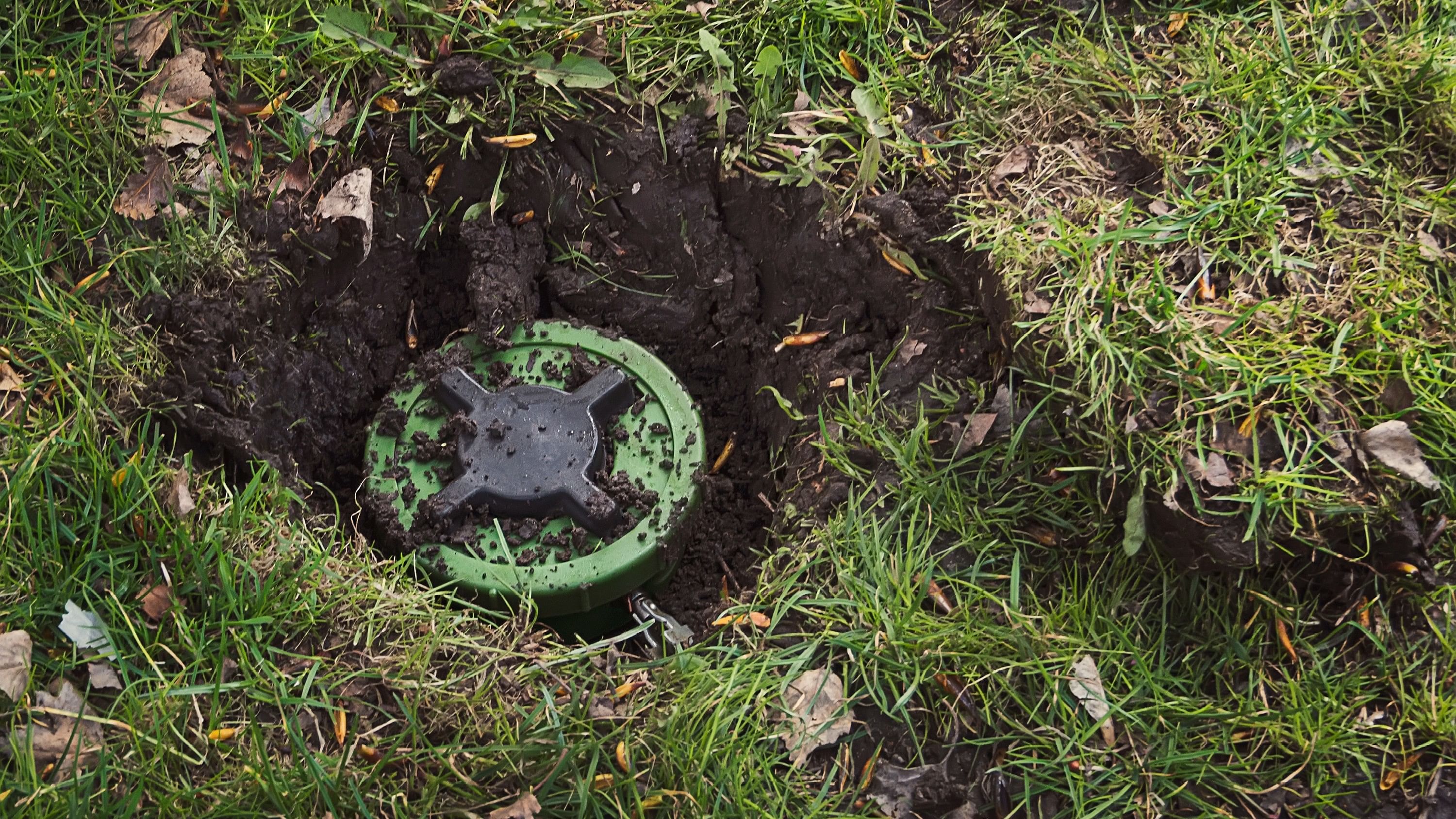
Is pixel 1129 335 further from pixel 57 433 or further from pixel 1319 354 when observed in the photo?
pixel 57 433

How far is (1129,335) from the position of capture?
7.28 feet

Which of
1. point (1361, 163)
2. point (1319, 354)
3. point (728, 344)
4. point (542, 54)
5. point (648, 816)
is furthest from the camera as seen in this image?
point (728, 344)

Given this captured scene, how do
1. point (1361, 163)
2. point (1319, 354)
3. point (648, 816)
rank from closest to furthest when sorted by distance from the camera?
point (648, 816) → point (1319, 354) → point (1361, 163)

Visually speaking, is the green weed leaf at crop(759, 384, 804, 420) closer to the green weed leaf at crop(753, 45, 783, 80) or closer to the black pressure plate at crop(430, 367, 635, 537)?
the black pressure plate at crop(430, 367, 635, 537)


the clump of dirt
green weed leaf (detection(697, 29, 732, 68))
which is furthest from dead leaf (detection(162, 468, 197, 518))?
green weed leaf (detection(697, 29, 732, 68))

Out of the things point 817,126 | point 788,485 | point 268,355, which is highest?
point 817,126

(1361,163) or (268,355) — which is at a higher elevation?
(1361,163)

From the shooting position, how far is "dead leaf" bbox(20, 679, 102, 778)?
6.47 feet

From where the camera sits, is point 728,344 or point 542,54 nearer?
point 542,54

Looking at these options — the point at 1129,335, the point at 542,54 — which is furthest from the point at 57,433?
the point at 1129,335

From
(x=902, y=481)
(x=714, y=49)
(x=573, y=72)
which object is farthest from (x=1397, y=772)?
(x=573, y=72)

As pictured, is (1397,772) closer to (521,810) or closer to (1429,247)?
(1429,247)

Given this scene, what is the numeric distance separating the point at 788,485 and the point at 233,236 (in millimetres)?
1344

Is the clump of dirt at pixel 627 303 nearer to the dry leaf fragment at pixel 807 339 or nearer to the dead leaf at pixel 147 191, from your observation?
the dry leaf fragment at pixel 807 339
